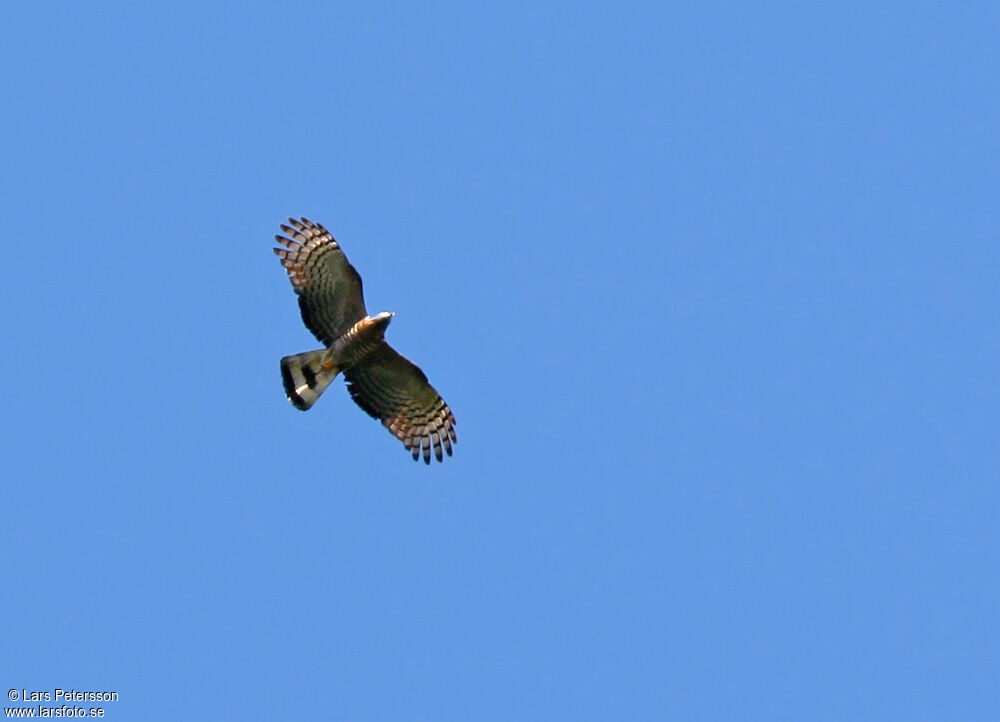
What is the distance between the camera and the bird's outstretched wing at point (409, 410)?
1126 inches

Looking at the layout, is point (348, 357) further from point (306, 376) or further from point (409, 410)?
point (409, 410)

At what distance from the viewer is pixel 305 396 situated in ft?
92.5

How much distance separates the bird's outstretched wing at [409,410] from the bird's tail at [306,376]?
1.32 feet

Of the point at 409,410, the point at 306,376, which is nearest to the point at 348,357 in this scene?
the point at 306,376

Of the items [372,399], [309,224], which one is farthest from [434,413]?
[309,224]

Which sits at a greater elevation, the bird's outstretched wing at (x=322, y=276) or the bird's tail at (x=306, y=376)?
the bird's outstretched wing at (x=322, y=276)

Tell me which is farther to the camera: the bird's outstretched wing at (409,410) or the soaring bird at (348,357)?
the bird's outstretched wing at (409,410)

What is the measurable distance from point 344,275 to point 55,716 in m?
6.17

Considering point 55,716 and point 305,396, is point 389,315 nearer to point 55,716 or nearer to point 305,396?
point 305,396

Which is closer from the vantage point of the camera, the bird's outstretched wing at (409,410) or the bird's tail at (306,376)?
the bird's tail at (306,376)

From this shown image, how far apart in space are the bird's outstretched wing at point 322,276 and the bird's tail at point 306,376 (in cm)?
33

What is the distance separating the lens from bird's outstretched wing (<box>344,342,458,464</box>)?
93.8 feet

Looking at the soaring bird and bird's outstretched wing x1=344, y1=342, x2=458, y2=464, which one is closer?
the soaring bird

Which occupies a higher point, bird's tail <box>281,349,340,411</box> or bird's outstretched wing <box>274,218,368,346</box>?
bird's outstretched wing <box>274,218,368,346</box>
